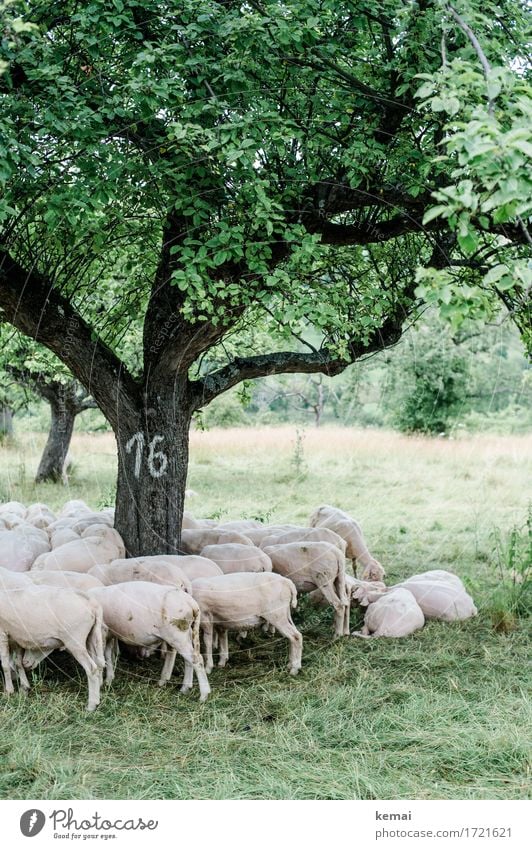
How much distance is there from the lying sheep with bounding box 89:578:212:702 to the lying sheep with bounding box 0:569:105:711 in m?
0.17

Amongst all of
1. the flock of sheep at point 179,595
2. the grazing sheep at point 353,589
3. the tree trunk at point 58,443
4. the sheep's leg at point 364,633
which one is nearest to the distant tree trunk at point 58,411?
the tree trunk at point 58,443

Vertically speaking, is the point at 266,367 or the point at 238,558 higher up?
the point at 266,367

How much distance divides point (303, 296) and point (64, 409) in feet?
29.0

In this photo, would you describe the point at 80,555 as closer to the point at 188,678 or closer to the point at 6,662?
the point at 6,662

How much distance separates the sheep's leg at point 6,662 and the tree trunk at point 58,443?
8431 millimetres

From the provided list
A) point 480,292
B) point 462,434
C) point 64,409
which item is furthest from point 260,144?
point 462,434

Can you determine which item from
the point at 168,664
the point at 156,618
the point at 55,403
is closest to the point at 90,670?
the point at 156,618

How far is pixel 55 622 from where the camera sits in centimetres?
497

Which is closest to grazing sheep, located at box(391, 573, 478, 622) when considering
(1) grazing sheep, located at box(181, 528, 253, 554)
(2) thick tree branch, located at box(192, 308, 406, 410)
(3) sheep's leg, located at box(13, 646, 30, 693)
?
(1) grazing sheep, located at box(181, 528, 253, 554)

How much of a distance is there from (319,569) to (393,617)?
2.34 ft

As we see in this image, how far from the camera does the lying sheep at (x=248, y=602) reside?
5512 millimetres

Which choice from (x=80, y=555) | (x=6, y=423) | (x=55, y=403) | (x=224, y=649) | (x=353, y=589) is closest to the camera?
(x=224, y=649)

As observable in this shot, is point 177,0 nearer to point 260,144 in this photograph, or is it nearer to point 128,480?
point 260,144

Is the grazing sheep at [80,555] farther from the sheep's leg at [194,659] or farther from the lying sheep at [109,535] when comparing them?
the sheep's leg at [194,659]
